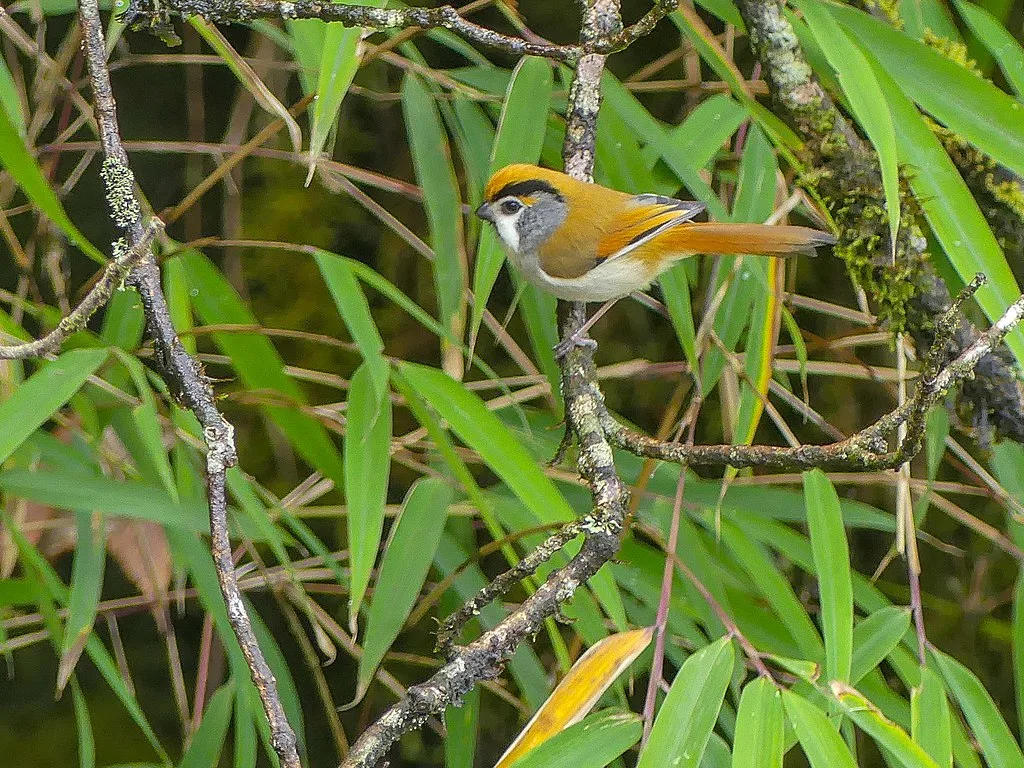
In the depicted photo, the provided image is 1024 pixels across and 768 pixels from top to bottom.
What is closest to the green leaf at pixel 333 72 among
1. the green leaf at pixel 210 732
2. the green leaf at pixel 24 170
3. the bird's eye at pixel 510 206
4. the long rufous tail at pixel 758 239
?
the green leaf at pixel 24 170

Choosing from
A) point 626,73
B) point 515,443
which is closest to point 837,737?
point 515,443

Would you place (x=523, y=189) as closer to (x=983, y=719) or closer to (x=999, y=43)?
(x=999, y=43)

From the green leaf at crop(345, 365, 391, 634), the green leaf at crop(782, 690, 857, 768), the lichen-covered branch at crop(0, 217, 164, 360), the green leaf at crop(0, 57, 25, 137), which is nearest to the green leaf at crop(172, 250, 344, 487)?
the green leaf at crop(345, 365, 391, 634)

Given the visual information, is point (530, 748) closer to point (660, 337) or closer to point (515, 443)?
point (515, 443)

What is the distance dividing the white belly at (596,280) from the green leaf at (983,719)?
0.72 meters

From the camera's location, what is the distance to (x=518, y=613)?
0.99 meters

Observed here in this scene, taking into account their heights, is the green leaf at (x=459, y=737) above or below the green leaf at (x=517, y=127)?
below

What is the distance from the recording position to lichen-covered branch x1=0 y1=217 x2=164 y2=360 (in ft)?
2.45

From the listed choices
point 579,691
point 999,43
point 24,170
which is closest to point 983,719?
point 579,691

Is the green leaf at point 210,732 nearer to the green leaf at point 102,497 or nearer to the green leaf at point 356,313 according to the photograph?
the green leaf at point 102,497

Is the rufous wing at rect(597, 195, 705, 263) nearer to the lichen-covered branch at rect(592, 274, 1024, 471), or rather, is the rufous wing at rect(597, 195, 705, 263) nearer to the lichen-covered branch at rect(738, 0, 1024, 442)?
the lichen-covered branch at rect(738, 0, 1024, 442)

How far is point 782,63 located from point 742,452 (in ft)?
2.49

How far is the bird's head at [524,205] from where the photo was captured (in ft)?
4.90

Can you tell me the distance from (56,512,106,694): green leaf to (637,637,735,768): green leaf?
0.77 meters
